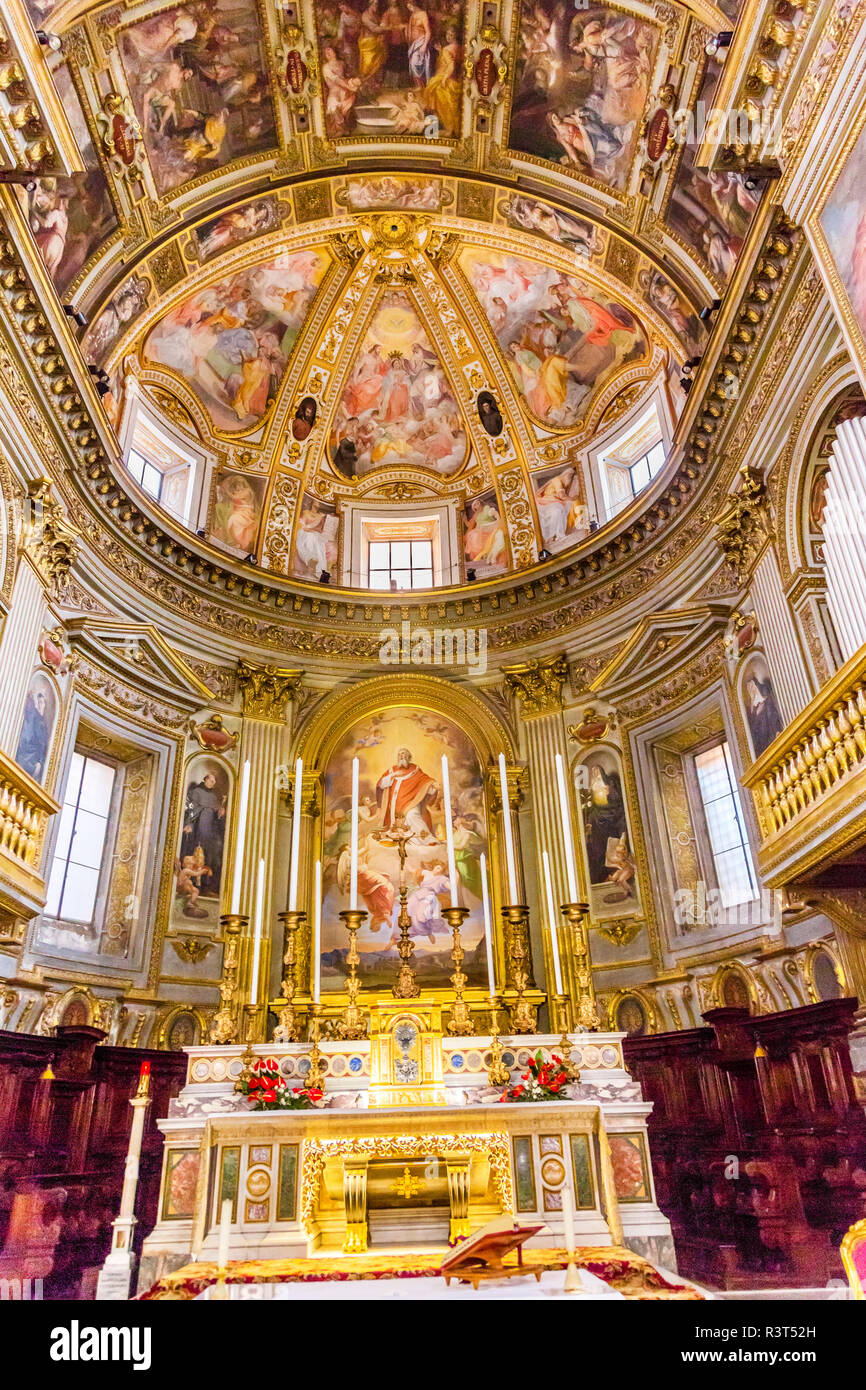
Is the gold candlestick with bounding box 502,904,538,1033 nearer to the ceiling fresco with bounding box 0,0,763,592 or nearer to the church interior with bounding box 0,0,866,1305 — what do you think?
the church interior with bounding box 0,0,866,1305

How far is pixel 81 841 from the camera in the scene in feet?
41.4

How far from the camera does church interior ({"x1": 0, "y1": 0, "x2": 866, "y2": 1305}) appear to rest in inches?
297

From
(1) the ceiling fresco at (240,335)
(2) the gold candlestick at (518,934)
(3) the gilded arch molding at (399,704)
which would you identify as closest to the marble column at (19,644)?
(3) the gilded arch molding at (399,704)

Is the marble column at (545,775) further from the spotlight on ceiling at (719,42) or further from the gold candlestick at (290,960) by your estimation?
the spotlight on ceiling at (719,42)

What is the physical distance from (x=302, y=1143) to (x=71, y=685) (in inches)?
287

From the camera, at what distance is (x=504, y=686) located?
15.9m

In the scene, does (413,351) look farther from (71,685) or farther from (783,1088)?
(783,1088)

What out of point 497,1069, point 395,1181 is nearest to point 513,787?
point 497,1069

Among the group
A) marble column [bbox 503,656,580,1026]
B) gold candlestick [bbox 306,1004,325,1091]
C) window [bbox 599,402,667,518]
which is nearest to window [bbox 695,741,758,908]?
marble column [bbox 503,656,580,1026]

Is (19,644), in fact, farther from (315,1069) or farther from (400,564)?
(400,564)

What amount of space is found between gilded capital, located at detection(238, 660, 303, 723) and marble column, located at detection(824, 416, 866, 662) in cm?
957

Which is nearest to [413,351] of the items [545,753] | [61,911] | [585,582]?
[585,582]

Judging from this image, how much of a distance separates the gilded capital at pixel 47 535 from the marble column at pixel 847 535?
9482mm

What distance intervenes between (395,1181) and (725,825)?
7.16 metres
